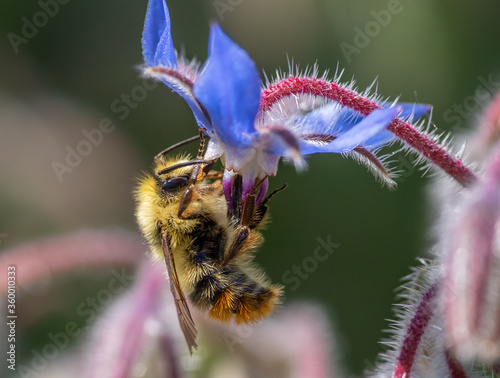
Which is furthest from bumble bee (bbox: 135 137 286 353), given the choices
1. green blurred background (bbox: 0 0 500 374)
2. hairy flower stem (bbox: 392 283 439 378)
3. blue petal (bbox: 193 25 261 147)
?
green blurred background (bbox: 0 0 500 374)

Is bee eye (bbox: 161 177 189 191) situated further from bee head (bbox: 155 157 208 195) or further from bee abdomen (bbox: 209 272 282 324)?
bee abdomen (bbox: 209 272 282 324)

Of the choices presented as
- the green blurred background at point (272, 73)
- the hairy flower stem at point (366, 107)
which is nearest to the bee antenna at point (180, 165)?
the hairy flower stem at point (366, 107)

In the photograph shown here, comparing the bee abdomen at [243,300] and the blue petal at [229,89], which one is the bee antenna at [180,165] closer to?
the blue petal at [229,89]

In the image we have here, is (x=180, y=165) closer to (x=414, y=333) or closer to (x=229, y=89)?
(x=229, y=89)

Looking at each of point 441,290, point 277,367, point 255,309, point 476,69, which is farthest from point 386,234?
point 441,290

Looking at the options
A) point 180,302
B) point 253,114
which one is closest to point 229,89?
point 253,114
